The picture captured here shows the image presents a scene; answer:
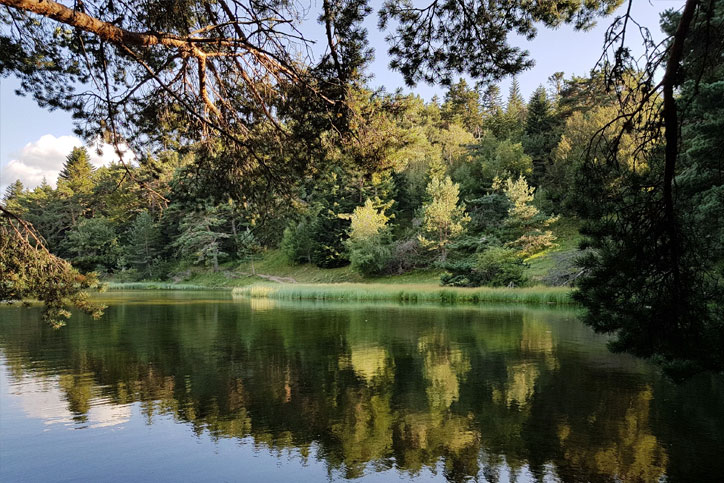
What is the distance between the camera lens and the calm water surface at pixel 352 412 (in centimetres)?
495

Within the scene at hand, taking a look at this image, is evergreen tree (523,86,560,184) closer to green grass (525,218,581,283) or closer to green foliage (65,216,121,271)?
green grass (525,218,581,283)

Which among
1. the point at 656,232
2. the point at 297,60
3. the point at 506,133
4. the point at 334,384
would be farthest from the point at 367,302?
the point at 506,133

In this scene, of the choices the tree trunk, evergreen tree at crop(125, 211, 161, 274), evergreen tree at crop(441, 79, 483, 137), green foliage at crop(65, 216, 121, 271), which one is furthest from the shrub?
the tree trunk

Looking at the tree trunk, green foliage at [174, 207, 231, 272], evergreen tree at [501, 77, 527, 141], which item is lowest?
the tree trunk

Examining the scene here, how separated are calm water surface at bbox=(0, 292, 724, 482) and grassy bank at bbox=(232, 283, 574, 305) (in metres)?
9.57

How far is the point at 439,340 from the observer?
12945mm

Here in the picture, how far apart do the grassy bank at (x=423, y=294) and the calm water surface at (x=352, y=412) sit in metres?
9.57

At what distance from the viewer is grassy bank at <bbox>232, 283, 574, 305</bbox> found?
22.6 meters

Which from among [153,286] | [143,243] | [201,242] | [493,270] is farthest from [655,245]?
[143,243]

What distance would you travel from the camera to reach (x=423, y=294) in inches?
1013

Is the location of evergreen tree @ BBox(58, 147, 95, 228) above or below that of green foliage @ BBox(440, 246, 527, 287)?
above

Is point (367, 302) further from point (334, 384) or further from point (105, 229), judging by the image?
point (105, 229)

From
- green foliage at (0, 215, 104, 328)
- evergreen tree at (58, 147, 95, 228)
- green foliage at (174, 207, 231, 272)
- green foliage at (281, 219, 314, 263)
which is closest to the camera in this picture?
green foliage at (0, 215, 104, 328)

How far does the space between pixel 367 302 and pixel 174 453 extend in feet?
69.6
